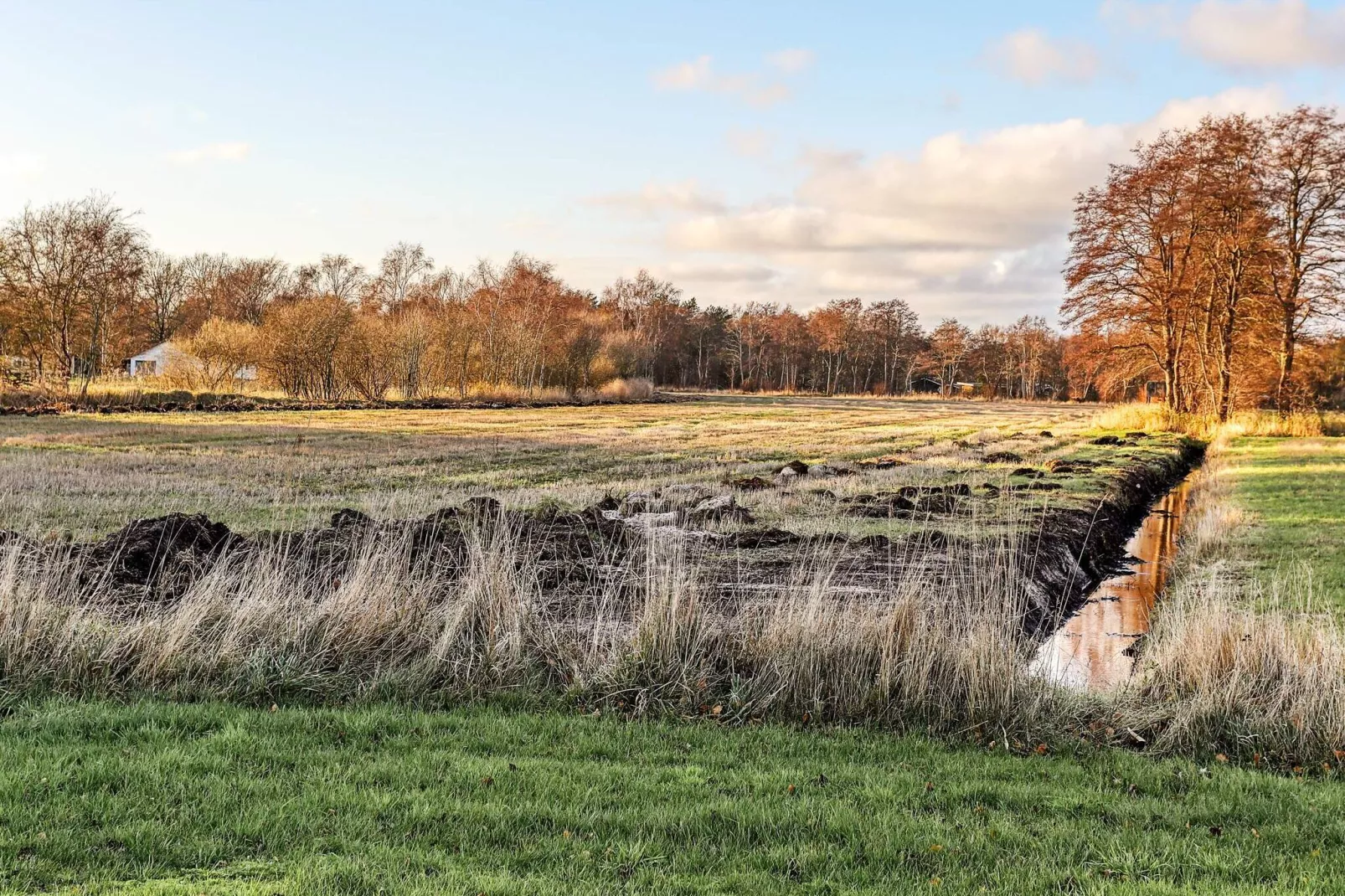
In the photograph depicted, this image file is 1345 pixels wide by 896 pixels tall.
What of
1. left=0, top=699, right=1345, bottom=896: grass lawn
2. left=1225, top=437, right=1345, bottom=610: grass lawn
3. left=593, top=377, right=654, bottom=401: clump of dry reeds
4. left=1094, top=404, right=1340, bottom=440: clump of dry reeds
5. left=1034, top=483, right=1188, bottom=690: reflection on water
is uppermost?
left=593, top=377, right=654, bottom=401: clump of dry reeds

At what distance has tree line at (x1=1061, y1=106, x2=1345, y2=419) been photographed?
124ft

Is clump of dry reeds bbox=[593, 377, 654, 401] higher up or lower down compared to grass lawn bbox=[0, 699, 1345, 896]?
higher up

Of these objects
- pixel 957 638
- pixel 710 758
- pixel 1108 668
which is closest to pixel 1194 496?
pixel 1108 668

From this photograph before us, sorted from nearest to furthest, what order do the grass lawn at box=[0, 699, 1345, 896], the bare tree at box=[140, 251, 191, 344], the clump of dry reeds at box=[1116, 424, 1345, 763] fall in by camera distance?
the grass lawn at box=[0, 699, 1345, 896]
the clump of dry reeds at box=[1116, 424, 1345, 763]
the bare tree at box=[140, 251, 191, 344]

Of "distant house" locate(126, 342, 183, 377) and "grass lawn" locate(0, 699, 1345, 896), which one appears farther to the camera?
"distant house" locate(126, 342, 183, 377)

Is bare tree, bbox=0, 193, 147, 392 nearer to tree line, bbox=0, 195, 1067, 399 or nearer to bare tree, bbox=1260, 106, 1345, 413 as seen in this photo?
tree line, bbox=0, 195, 1067, 399

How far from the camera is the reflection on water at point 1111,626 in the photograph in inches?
364

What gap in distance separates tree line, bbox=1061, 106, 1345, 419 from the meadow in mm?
31072

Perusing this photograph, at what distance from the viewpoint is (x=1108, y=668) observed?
377 inches

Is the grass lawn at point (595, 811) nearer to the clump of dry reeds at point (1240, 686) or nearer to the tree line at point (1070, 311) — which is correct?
the clump of dry reeds at point (1240, 686)

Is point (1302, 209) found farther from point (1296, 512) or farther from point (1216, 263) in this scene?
point (1296, 512)

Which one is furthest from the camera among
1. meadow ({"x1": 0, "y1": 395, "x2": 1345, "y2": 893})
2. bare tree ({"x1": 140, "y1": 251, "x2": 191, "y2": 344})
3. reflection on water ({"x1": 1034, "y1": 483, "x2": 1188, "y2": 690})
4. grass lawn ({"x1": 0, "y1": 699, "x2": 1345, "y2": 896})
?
bare tree ({"x1": 140, "y1": 251, "x2": 191, "y2": 344})

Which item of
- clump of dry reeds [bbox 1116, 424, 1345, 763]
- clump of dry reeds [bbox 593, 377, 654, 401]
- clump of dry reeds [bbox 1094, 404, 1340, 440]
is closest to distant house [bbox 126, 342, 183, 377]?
→ clump of dry reeds [bbox 593, 377, 654, 401]

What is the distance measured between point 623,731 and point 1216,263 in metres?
39.8
